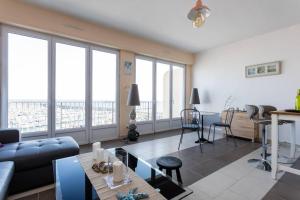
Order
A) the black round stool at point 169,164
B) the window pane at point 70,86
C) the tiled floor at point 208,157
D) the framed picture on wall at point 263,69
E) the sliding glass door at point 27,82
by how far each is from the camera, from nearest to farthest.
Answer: the black round stool at point 169,164 < the tiled floor at point 208,157 < the sliding glass door at point 27,82 < the window pane at point 70,86 < the framed picture on wall at point 263,69

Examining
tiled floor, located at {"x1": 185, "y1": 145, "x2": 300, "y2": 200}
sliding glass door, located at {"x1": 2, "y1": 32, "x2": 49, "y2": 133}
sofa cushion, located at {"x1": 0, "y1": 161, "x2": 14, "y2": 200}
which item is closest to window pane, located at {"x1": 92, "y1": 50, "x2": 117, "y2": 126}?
sliding glass door, located at {"x1": 2, "y1": 32, "x2": 49, "y2": 133}

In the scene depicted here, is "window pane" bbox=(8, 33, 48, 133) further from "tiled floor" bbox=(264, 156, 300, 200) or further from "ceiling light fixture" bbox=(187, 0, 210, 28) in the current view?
"tiled floor" bbox=(264, 156, 300, 200)

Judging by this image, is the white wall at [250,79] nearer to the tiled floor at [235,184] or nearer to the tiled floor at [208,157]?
the tiled floor at [208,157]

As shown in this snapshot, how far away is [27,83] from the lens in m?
2.92

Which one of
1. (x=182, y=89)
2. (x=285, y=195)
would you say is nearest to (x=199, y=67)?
(x=182, y=89)

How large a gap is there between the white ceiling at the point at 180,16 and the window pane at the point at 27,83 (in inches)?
30.4

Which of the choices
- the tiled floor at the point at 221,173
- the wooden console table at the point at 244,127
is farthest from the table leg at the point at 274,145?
the wooden console table at the point at 244,127

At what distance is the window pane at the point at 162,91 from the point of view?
4887 mm

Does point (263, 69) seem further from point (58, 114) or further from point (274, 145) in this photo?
point (58, 114)

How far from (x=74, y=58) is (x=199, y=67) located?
3.90 meters

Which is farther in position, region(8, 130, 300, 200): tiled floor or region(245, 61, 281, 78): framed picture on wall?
region(245, 61, 281, 78): framed picture on wall

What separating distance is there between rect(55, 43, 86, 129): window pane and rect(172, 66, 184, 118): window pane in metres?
2.95

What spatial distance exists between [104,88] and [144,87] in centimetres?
121

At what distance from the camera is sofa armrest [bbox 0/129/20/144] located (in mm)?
2076
